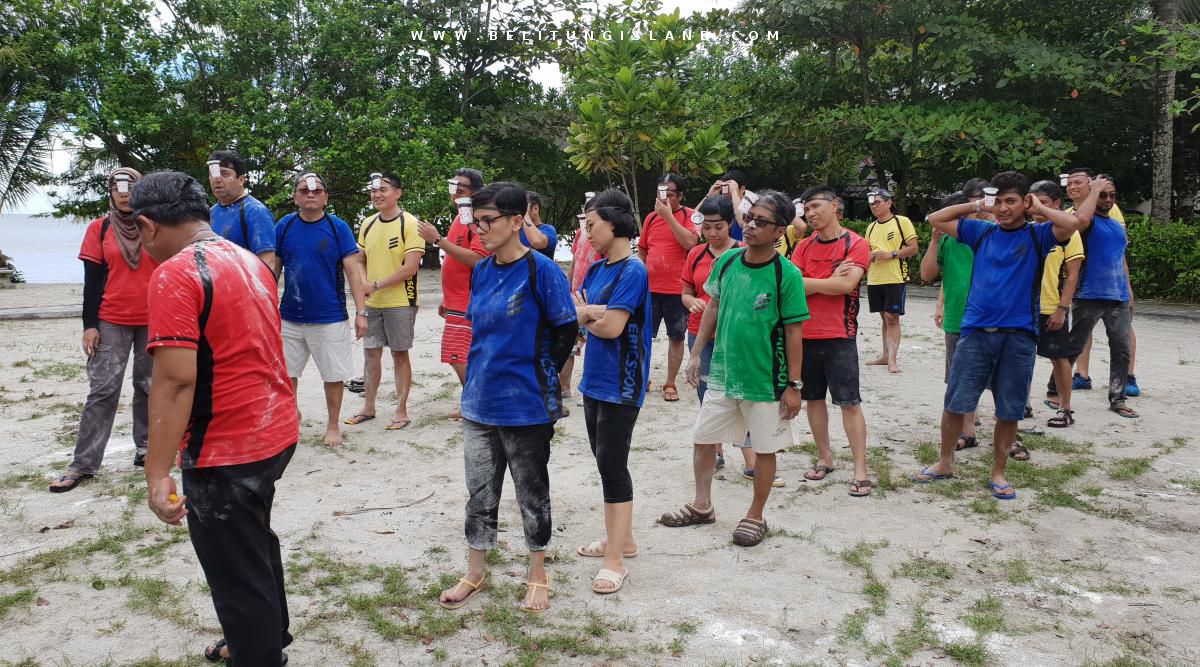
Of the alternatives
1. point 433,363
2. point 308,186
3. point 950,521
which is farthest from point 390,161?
point 950,521

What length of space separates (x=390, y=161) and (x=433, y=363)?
31.7ft

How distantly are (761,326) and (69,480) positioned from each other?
4387 millimetres

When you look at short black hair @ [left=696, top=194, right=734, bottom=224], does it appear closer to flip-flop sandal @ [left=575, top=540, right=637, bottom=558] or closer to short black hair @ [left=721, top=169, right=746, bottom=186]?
short black hair @ [left=721, top=169, right=746, bottom=186]

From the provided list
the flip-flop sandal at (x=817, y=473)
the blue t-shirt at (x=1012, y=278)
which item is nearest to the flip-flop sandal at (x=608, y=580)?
the flip-flop sandal at (x=817, y=473)

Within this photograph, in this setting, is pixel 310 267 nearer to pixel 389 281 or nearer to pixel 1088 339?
pixel 389 281

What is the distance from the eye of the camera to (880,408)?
726 centimetres

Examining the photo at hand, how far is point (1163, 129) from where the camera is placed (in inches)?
566

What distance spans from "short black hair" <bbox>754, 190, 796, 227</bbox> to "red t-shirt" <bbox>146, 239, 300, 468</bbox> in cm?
243

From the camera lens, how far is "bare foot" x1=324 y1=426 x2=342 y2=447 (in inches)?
241

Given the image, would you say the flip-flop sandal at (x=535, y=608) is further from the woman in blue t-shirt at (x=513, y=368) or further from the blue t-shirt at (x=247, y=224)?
the blue t-shirt at (x=247, y=224)

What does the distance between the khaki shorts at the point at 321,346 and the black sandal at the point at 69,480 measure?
1437 mm

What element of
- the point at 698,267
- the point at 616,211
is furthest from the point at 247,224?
the point at 698,267

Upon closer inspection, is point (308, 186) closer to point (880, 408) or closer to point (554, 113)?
point (880, 408)

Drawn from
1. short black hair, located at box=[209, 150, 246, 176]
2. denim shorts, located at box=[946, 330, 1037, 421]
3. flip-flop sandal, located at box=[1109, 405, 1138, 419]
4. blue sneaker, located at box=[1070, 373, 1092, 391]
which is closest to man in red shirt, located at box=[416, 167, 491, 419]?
short black hair, located at box=[209, 150, 246, 176]
